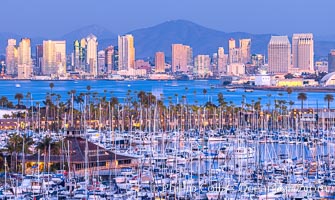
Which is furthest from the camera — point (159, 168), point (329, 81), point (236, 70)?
point (236, 70)

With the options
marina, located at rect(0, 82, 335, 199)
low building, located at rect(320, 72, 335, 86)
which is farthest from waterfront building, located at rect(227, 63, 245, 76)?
marina, located at rect(0, 82, 335, 199)

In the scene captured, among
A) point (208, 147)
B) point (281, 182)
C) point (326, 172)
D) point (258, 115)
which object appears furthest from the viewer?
point (258, 115)

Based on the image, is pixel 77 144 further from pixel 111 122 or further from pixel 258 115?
pixel 258 115

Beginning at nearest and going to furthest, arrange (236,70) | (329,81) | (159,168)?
(159,168)
(329,81)
(236,70)

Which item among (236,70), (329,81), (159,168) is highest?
(236,70)

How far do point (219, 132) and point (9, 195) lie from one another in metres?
22.8

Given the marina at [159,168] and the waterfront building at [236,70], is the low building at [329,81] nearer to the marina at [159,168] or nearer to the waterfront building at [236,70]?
the waterfront building at [236,70]

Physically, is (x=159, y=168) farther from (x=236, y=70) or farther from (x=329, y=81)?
(x=236, y=70)

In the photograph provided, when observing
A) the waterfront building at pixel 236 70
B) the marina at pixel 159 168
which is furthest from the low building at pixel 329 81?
the marina at pixel 159 168

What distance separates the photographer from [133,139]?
3662 centimetres

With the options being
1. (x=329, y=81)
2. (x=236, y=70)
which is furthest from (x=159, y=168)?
(x=236, y=70)

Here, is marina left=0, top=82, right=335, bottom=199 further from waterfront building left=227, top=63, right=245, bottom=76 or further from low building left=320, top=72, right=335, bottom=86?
waterfront building left=227, top=63, right=245, bottom=76

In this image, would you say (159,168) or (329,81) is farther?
(329,81)

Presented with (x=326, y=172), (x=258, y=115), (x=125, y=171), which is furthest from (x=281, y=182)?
(x=258, y=115)
